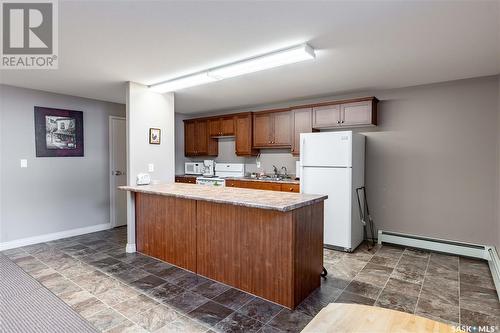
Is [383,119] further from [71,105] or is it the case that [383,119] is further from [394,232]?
[71,105]

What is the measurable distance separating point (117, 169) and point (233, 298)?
3780 millimetres

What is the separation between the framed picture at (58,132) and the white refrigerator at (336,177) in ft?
12.5

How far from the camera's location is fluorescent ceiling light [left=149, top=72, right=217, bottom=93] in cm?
339

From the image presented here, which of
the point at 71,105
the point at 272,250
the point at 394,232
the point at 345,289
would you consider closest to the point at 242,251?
the point at 272,250

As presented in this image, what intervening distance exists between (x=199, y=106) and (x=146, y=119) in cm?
183

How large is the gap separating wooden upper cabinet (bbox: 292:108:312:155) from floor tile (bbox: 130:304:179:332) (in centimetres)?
325

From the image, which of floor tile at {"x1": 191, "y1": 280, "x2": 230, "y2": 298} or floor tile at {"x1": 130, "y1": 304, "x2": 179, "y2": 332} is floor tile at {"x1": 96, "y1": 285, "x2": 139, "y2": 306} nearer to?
floor tile at {"x1": 130, "y1": 304, "x2": 179, "y2": 332}

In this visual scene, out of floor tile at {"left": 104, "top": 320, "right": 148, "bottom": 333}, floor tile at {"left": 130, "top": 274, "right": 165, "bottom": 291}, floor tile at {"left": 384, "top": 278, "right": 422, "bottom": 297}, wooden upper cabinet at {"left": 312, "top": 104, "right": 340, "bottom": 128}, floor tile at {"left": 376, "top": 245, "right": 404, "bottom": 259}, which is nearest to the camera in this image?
floor tile at {"left": 104, "top": 320, "right": 148, "bottom": 333}

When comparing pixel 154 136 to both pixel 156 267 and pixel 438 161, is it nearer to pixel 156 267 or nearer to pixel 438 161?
pixel 156 267

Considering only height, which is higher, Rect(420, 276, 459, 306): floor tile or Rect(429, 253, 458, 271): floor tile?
Rect(420, 276, 459, 306): floor tile

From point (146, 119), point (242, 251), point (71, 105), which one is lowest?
point (242, 251)

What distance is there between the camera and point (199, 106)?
Answer: 5.71 meters

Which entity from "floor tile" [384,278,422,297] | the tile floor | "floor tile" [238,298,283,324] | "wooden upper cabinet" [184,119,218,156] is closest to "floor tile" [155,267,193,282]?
the tile floor

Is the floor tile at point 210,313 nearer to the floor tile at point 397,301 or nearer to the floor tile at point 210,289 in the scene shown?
the floor tile at point 210,289
